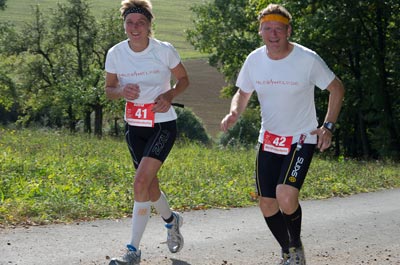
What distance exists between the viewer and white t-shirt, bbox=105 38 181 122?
21.3ft

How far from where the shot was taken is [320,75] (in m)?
6.03

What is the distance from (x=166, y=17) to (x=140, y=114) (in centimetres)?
10638

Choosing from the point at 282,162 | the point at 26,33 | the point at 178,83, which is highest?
the point at 178,83

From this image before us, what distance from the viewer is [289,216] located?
20.0 ft

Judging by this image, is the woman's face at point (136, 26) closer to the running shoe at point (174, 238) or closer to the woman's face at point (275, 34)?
the woman's face at point (275, 34)

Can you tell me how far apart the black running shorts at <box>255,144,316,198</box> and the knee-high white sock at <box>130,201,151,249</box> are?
1.00 m

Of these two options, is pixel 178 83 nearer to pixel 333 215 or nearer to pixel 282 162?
pixel 282 162

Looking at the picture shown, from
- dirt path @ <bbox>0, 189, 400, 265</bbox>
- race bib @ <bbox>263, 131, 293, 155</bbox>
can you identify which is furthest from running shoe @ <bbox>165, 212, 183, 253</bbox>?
race bib @ <bbox>263, 131, 293, 155</bbox>

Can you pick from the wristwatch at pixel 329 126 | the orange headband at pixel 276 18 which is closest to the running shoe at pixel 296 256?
the wristwatch at pixel 329 126

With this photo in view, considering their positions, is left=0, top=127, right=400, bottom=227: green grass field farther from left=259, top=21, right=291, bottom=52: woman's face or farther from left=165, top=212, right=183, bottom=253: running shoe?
left=259, top=21, right=291, bottom=52: woman's face

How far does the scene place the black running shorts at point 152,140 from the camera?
6.50 meters

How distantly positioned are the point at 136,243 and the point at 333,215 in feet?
13.4

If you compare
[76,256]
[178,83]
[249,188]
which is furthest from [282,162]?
[249,188]

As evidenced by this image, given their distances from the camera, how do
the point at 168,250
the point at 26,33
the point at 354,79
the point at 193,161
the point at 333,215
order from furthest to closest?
the point at 26,33, the point at 354,79, the point at 193,161, the point at 333,215, the point at 168,250
